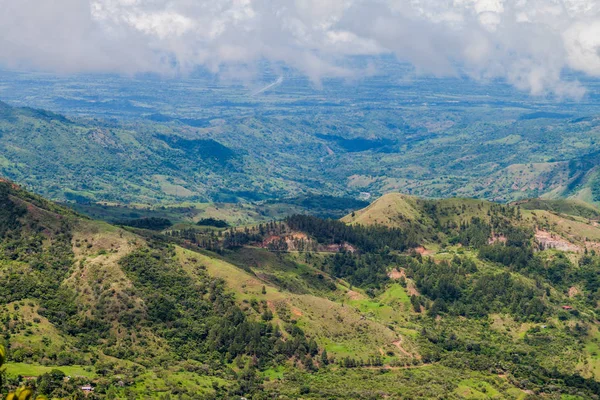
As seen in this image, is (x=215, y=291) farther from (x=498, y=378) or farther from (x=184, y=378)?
(x=498, y=378)

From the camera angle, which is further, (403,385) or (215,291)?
(215,291)

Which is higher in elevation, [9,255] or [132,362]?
[9,255]

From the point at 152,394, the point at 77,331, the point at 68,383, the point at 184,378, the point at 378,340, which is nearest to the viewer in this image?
the point at 68,383

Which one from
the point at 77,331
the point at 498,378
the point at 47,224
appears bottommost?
the point at 498,378

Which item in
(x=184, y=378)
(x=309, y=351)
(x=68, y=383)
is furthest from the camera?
(x=309, y=351)

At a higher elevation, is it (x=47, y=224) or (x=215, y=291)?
(x=47, y=224)

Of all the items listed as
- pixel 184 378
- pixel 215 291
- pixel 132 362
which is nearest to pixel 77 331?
pixel 132 362

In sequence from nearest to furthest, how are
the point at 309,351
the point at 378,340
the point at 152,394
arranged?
the point at 152,394
the point at 309,351
the point at 378,340

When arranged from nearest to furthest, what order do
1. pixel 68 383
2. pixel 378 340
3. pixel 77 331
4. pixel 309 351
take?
pixel 68 383, pixel 77 331, pixel 309 351, pixel 378 340

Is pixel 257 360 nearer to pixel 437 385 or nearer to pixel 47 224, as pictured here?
pixel 437 385

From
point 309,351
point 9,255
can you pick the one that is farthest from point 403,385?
point 9,255
